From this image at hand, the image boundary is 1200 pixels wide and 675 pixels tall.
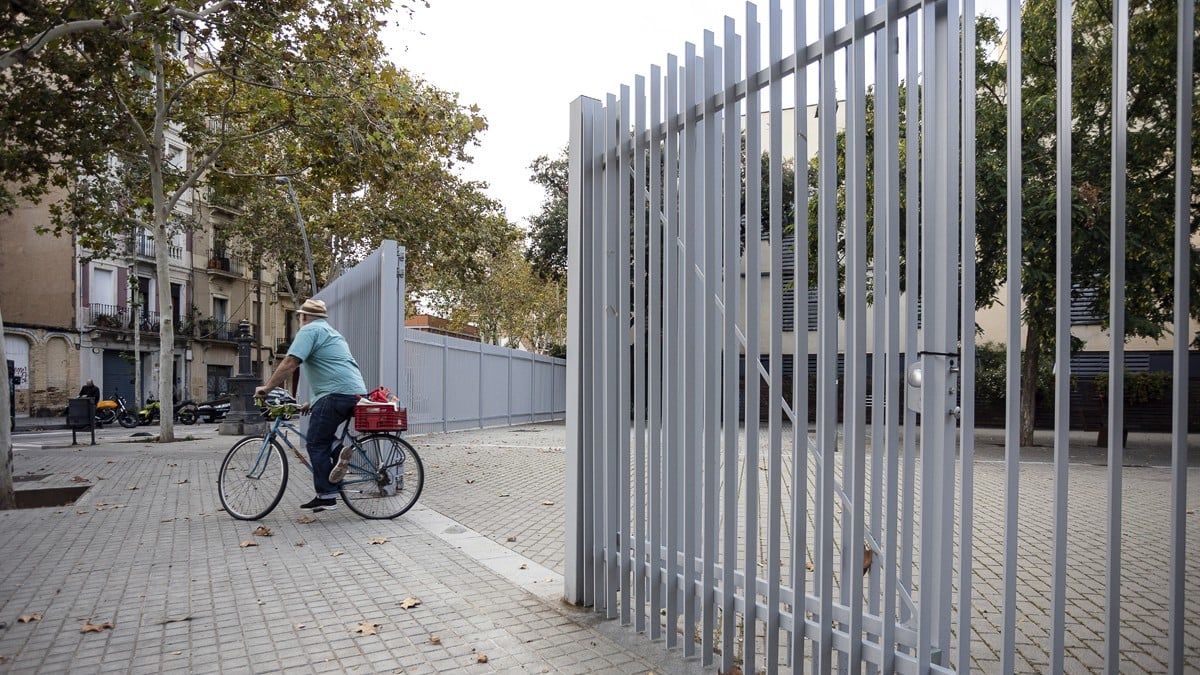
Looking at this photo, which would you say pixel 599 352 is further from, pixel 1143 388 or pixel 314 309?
pixel 1143 388

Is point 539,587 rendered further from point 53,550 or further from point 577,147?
point 53,550

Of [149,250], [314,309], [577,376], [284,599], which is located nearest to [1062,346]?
[577,376]

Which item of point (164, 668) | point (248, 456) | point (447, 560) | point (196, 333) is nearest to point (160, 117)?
point (248, 456)

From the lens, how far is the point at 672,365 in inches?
150

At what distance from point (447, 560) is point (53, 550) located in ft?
10.5

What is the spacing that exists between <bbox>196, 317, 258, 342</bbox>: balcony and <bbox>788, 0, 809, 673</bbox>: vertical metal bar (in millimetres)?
47068

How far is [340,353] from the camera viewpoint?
24.0 ft

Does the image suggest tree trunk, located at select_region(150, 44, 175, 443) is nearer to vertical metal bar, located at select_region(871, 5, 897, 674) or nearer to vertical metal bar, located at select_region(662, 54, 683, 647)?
vertical metal bar, located at select_region(662, 54, 683, 647)

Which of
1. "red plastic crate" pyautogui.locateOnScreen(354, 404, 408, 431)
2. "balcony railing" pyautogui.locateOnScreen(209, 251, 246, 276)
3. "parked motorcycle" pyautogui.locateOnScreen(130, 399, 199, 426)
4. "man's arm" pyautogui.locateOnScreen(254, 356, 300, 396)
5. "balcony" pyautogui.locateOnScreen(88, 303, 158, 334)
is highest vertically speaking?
"balcony railing" pyautogui.locateOnScreen(209, 251, 246, 276)

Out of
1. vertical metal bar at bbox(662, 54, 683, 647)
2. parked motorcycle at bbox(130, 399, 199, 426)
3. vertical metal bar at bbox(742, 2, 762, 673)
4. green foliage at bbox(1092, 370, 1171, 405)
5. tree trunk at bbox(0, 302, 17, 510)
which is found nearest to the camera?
vertical metal bar at bbox(742, 2, 762, 673)

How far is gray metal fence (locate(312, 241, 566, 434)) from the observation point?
376 inches

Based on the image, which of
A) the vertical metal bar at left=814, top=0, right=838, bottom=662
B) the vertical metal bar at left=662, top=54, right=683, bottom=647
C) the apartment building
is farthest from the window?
the vertical metal bar at left=814, top=0, right=838, bottom=662

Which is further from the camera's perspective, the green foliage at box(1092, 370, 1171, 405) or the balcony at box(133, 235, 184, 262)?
the balcony at box(133, 235, 184, 262)

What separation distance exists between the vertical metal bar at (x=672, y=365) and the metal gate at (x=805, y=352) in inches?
0.4
